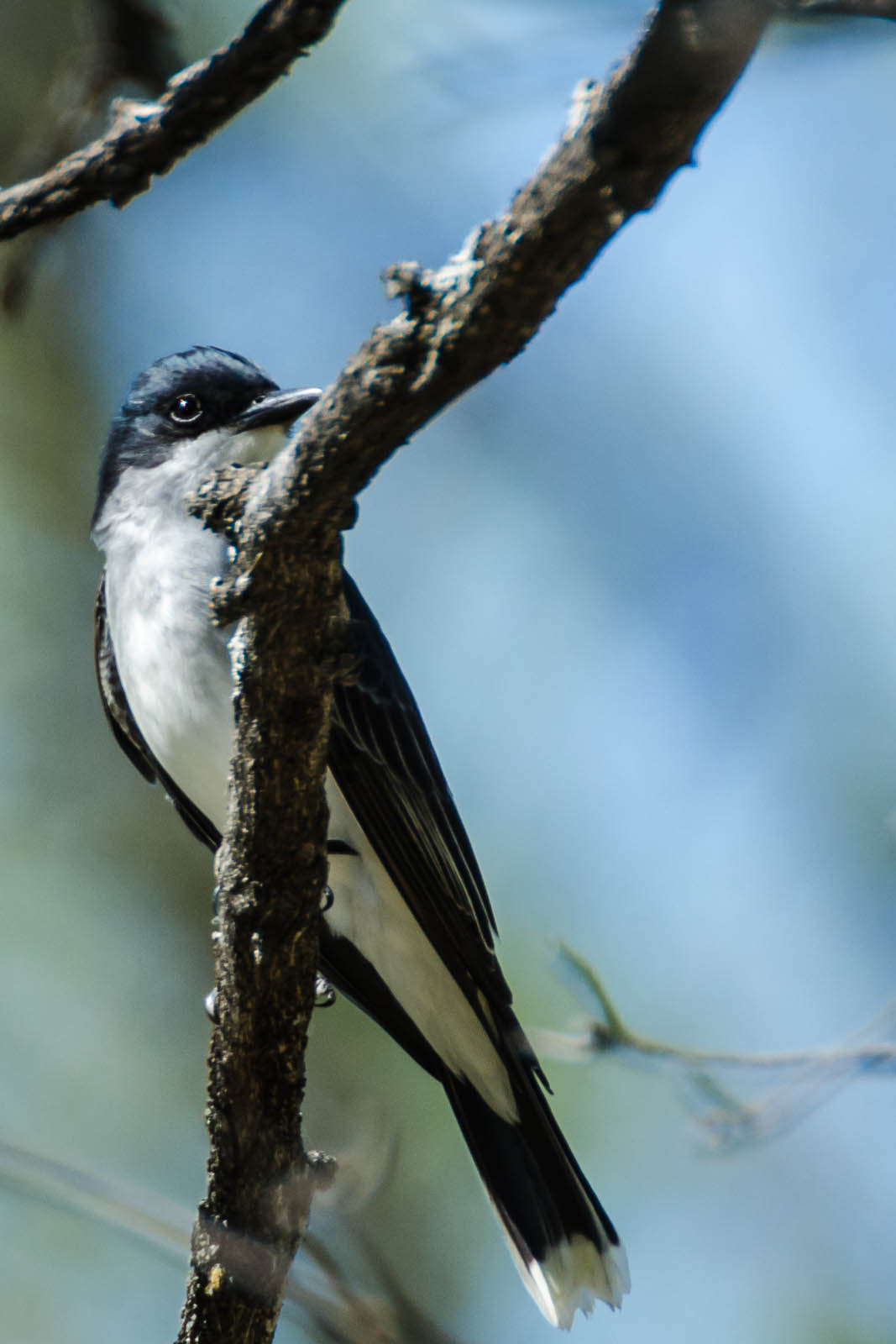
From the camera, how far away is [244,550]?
2.60 m

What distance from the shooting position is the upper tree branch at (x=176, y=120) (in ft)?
7.33

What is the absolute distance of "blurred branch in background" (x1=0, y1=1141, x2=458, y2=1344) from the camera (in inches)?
119

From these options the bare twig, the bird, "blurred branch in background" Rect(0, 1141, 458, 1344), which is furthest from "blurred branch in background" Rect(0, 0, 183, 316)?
the bare twig

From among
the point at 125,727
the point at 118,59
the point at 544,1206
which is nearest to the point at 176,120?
the point at 118,59

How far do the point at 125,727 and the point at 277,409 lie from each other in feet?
3.74

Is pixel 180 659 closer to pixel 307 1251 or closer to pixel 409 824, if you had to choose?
pixel 409 824

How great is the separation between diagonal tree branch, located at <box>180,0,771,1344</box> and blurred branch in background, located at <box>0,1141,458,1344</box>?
3.5 inches

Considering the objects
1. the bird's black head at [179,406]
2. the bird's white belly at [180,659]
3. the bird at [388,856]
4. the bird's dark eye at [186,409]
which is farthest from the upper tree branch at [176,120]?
the bird's dark eye at [186,409]

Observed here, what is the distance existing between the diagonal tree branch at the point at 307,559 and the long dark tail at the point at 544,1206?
4.35 feet

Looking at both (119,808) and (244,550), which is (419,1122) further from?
(244,550)

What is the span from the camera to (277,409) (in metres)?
4.64

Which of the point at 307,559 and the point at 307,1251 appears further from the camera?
the point at 307,1251

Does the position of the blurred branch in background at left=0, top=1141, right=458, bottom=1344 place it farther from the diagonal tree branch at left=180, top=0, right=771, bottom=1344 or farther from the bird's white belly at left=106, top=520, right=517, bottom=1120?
the bird's white belly at left=106, top=520, right=517, bottom=1120

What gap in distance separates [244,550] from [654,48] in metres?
1.19
